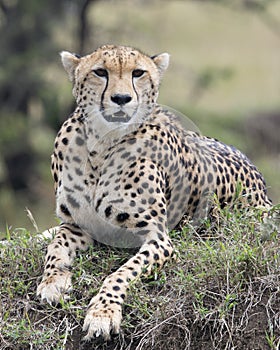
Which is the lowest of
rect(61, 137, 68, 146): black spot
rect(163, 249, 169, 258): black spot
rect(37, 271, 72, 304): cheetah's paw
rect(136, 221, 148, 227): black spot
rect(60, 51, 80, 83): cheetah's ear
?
rect(37, 271, 72, 304): cheetah's paw

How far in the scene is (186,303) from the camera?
3.94 meters

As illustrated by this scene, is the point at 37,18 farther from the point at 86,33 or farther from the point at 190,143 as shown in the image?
the point at 190,143

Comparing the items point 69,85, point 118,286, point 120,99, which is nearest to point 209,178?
point 120,99

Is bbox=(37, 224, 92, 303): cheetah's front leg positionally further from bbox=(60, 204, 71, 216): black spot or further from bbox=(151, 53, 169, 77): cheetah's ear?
bbox=(151, 53, 169, 77): cheetah's ear

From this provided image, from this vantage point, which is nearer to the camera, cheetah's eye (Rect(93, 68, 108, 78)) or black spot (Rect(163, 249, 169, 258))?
black spot (Rect(163, 249, 169, 258))

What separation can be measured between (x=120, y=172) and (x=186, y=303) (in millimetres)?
810

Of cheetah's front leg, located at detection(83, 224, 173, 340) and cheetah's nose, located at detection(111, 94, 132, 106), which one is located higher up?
cheetah's nose, located at detection(111, 94, 132, 106)

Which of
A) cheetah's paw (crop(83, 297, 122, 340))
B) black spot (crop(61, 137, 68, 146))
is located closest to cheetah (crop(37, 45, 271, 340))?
black spot (crop(61, 137, 68, 146))

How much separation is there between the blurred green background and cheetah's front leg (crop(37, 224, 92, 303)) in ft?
25.1

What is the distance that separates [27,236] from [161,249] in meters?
0.81

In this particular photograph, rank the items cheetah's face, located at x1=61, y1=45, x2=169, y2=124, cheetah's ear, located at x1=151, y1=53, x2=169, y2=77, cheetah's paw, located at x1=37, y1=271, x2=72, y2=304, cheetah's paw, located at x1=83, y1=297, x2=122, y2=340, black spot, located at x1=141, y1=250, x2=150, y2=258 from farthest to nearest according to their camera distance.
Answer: cheetah's ear, located at x1=151, y1=53, x2=169, y2=77 → cheetah's face, located at x1=61, y1=45, x2=169, y2=124 → black spot, located at x1=141, y1=250, x2=150, y2=258 → cheetah's paw, located at x1=37, y1=271, x2=72, y2=304 → cheetah's paw, located at x1=83, y1=297, x2=122, y2=340

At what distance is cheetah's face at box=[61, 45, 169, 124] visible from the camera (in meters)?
4.32

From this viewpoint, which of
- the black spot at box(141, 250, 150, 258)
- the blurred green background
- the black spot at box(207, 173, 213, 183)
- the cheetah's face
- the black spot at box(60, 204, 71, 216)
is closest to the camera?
the black spot at box(141, 250, 150, 258)

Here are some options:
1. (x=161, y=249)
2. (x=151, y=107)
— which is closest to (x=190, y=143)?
(x=151, y=107)
